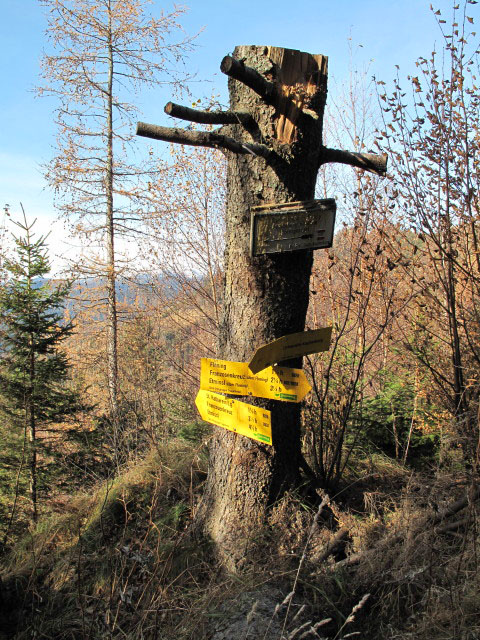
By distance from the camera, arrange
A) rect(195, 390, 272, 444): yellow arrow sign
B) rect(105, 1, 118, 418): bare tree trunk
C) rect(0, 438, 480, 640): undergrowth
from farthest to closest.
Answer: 1. rect(105, 1, 118, 418): bare tree trunk
2. rect(195, 390, 272, 444): yellow arrow sign
3. rect(0, 438, 480, 640): undergrowth

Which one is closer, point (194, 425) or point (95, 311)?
point (194, 425)

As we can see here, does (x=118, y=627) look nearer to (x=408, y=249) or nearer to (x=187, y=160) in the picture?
(x=408, y=249)

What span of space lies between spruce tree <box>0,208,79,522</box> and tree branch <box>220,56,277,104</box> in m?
6.09

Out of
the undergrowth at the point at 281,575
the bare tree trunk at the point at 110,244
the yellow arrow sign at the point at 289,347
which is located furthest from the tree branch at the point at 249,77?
the bare tree trunk at the point at 110,244

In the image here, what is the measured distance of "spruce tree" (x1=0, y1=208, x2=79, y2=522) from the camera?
279 inches

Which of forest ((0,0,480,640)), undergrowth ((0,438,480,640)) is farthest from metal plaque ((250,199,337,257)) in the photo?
undergrowth ((0,438,480,640))

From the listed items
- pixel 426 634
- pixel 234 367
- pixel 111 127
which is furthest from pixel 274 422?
pixel 111 127

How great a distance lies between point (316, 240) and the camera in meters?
2.29

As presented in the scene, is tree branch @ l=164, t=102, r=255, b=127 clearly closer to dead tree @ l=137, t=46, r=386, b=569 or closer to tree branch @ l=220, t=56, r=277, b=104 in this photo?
dead tree @ l=137, t=46, r=386, b=569

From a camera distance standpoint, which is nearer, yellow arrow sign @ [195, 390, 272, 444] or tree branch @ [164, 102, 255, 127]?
tree branch @ [164, 102, 255, 127]

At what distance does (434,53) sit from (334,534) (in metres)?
3.62

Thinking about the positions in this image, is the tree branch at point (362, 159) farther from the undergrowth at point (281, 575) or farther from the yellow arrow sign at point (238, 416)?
the undergrowth at point (281, 575)

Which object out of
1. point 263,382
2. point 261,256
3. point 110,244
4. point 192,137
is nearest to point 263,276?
point 261,256

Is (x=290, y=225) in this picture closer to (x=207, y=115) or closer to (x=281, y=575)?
(x=207, y=115)
